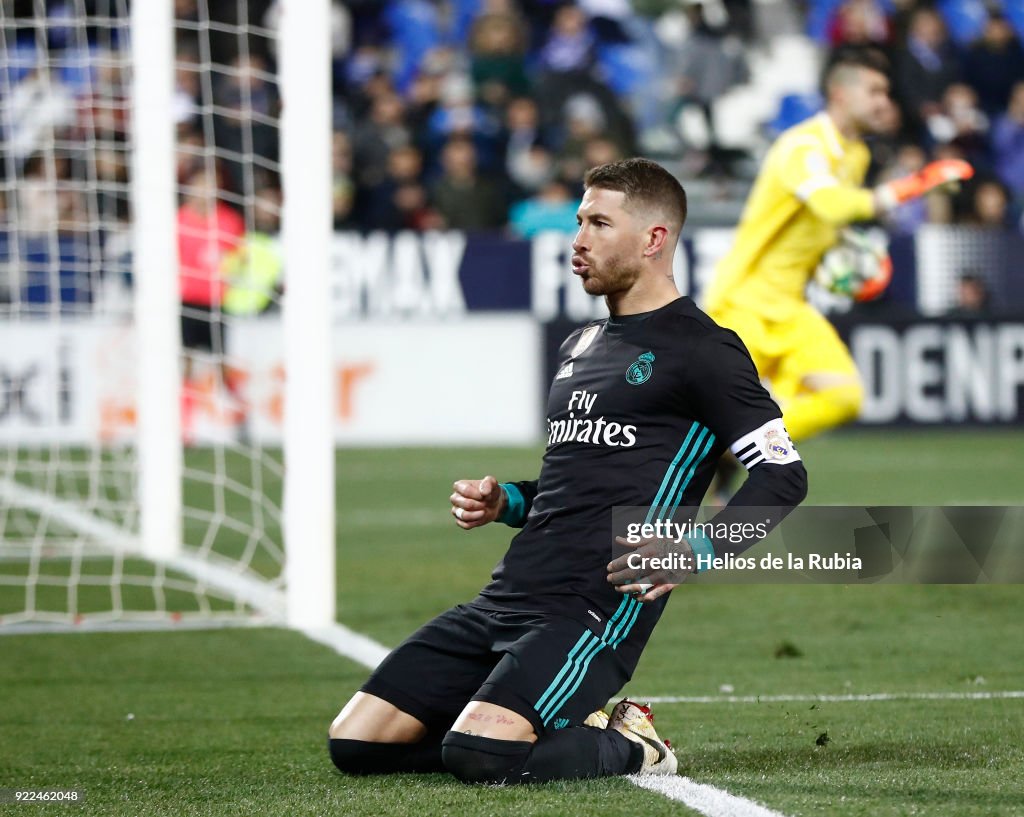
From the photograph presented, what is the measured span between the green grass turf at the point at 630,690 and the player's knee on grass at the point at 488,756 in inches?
2.2

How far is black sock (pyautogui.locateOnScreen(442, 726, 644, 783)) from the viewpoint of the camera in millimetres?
3975

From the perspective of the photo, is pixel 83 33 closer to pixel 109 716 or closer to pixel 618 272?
pixel 109 716

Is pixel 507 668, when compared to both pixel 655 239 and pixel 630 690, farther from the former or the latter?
pixel 630 690

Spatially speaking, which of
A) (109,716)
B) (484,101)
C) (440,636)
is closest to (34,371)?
(484,101)

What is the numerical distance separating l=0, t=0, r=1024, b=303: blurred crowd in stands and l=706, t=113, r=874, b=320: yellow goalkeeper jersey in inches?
323

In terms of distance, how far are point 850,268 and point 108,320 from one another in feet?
24.6

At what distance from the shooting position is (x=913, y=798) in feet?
12.3

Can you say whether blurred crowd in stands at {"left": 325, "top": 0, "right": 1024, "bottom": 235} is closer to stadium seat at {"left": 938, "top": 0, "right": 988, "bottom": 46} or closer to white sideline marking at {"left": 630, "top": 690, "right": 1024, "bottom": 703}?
stadium seat at {"left": 938, "top": 0, "right": 988, "bottom": 46}

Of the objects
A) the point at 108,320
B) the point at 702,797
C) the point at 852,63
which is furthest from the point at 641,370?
the point at 108,320

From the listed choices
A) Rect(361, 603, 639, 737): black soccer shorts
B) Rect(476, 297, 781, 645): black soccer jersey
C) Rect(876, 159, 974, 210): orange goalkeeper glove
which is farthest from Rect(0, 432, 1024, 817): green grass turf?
Rect(876, 159, 974, 210): orange goalkeeper glove

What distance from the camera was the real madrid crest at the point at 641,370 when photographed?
4113 mm

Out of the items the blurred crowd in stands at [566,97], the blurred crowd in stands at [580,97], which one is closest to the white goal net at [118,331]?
the blurred crowd in stands at [566,97]

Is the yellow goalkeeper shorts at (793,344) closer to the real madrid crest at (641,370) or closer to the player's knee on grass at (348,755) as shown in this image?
the real madrid crest at (641,370)

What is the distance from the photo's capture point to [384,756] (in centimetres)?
424
